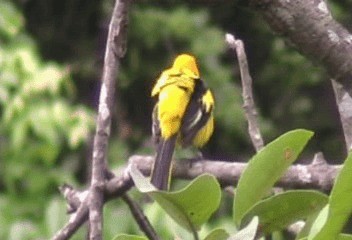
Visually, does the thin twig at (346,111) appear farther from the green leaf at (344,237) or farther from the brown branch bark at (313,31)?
the green leaf at (344,237)

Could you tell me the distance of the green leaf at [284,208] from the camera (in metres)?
1.10

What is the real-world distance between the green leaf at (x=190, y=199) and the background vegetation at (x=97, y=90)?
2.42m

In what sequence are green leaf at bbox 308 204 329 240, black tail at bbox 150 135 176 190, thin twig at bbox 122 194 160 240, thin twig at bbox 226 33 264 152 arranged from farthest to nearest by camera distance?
black tail at bbox 150 135 176 190 → thin twig at bbox 226 33 264 152 → thin twig at bbox 122 194 160 240 → green leaf at bbox 308 204 329 240

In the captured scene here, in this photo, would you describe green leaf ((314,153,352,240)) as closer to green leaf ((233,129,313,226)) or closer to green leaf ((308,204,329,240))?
green leaf ((308,204,329,240))

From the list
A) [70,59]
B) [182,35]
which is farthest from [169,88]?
[70,59]

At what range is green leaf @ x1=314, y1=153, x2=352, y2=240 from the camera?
924 mm

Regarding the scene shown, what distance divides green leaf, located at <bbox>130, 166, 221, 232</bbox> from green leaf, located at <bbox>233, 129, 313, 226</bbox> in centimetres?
5

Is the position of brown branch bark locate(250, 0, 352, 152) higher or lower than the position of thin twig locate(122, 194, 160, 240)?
higher

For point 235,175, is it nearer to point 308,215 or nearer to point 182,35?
point 308,215

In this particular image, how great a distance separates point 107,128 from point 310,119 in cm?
451

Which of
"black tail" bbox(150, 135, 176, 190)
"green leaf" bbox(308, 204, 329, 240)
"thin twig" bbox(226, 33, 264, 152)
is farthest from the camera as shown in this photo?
"black tail" bbox(150, 135, 176, 190)

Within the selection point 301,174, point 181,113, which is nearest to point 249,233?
point 301,174

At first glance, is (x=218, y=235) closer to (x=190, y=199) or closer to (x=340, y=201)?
(x=190, y=199)

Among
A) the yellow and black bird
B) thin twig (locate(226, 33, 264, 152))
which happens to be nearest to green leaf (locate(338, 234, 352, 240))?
thin twig (locate(226, 33, 264, 152))
